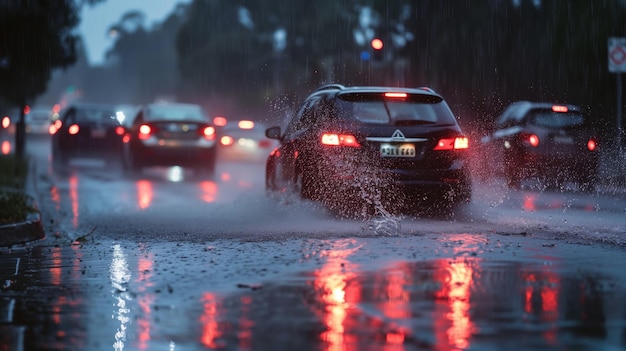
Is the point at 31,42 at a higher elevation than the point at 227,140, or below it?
higher

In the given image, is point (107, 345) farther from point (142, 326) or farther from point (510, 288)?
point (510, 288)

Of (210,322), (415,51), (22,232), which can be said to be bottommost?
(210,322)

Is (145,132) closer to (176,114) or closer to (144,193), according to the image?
(176,114)

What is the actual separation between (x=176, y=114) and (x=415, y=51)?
61.4 feet

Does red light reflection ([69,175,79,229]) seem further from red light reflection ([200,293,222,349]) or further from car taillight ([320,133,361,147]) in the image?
red light reflection ([200,293,222,349])

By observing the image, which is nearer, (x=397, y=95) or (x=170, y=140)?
(x=397, y=95)

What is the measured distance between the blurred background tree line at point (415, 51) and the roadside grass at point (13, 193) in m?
3.07

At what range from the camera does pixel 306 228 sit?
1239cm

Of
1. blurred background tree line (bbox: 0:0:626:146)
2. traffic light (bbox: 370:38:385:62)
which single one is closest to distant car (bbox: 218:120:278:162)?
blurred background tree line (bbox: 0:0:626:146)

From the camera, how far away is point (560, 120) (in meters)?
20.5

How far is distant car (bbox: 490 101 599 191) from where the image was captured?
20.2 meters

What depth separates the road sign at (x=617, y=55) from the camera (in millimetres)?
22047

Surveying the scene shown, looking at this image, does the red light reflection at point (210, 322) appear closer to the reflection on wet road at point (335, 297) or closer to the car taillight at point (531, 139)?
the reflection on wet road at point (335, 297)

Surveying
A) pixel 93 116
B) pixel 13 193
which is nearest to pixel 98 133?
pixel 93 116
